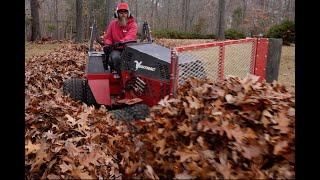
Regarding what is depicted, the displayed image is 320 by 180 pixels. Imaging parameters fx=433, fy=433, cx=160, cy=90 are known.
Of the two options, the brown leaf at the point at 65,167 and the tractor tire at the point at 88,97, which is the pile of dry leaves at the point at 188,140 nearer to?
the brown leaf at the point at 65,167

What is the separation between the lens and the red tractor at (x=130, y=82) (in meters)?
7.32

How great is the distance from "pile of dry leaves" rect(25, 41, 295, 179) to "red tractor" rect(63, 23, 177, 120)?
109 cm

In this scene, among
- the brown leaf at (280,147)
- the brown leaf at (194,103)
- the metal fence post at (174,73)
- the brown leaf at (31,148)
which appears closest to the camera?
the brown leaf at (280,147)

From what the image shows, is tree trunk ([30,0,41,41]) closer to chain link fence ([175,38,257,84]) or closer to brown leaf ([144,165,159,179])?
chain link fence ([175,38,257,84])

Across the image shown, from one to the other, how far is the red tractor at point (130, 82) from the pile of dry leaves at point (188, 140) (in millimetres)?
1092

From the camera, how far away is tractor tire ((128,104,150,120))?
24.1ft

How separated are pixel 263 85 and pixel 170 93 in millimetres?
1821

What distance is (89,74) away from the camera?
859 centimetres

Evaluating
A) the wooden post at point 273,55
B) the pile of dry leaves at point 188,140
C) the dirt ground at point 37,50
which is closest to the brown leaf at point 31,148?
the pile of dry leaves at point 188,140

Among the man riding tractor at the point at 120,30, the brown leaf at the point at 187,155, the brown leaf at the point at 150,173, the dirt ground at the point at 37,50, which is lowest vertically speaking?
the brown leaf at the point at 150,173

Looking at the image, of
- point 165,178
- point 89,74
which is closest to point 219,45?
point 89,74
